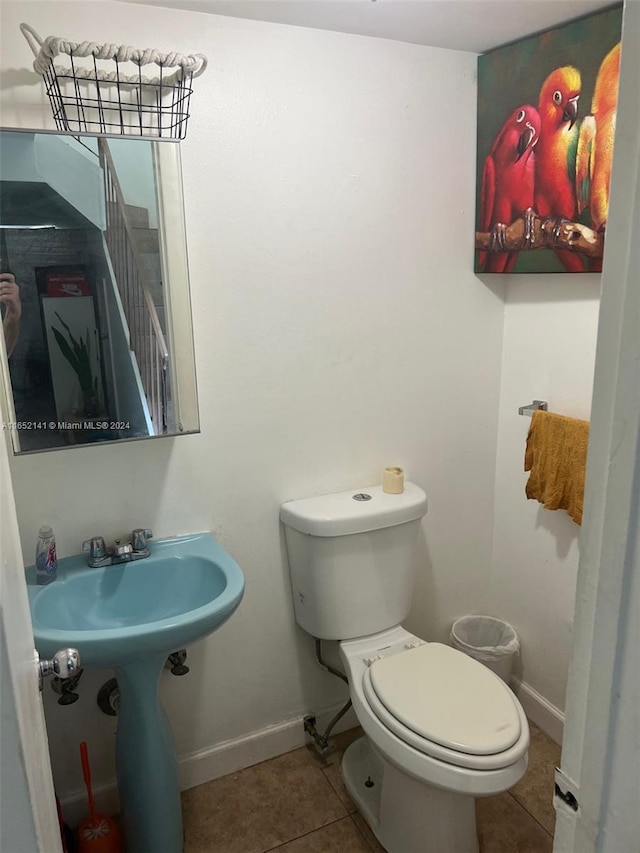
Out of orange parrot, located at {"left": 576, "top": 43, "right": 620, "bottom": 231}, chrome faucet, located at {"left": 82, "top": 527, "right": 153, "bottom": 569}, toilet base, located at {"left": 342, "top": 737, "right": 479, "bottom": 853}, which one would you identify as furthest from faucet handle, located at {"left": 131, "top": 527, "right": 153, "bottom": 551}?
orange parrot, located at {"left": 576, "top": 43, "right": 620, "bottom": 231}

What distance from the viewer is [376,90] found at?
1.73 meters

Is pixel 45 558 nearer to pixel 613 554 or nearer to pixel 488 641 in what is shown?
pixel 613 554

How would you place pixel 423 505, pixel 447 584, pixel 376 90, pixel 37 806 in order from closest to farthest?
pixel 37 806 → pixel 376 90 → pixel 423 505 → pixel 447 584

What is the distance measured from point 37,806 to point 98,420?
3.16 feet

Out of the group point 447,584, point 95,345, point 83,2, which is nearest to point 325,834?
point 447,584

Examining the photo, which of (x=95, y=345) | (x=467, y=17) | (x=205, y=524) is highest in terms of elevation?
(x=467, y=17)

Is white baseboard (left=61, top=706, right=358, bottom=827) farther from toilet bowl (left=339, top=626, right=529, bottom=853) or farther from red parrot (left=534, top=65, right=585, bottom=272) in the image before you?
red parrot (left=534, top=65, right=585, bottom=272)

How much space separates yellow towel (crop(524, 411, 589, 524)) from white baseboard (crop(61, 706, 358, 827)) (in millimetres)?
983

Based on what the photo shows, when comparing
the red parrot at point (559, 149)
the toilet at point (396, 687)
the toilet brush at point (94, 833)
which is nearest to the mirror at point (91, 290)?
the toilet at point (396, 687)

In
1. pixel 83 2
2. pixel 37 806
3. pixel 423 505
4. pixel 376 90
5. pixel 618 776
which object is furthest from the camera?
pixel 423 505

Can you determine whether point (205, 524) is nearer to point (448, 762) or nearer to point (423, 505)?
point (423, 505)

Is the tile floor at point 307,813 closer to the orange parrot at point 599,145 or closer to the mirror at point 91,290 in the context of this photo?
the mirror at point 91,290

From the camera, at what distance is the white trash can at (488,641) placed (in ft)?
6.89

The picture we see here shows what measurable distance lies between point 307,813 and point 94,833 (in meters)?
0.59
